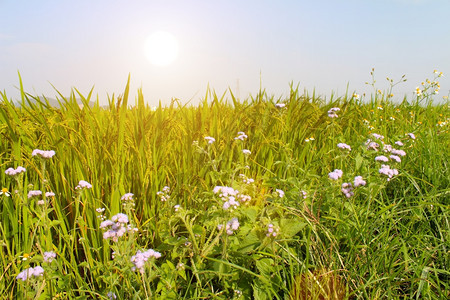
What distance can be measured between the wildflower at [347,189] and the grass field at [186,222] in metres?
0.01

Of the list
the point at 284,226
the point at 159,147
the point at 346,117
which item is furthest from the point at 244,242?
the point at 346,117

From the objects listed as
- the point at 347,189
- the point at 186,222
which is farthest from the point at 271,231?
the point at 347,189

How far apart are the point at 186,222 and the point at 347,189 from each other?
0.89 meters

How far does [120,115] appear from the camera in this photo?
6.20 feet

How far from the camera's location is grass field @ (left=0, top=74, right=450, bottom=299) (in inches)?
55.2

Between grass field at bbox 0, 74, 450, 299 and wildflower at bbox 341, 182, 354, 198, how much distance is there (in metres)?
0.01

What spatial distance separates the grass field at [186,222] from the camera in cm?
140

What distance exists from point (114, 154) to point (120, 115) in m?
0.25

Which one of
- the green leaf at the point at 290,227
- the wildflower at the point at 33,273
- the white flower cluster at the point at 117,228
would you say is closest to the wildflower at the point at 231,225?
the green leaf at the point at 290,227

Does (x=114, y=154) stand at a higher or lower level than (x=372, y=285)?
higher

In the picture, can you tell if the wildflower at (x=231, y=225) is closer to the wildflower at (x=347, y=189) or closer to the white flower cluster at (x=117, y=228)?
the white flower cluster at (x=117, y=228)

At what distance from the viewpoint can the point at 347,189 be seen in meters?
1.68

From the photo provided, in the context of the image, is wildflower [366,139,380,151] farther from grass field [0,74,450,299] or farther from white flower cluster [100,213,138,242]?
white flower cluster [100,213,138,242]

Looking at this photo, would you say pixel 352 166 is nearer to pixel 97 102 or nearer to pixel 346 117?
pixel 346 117
